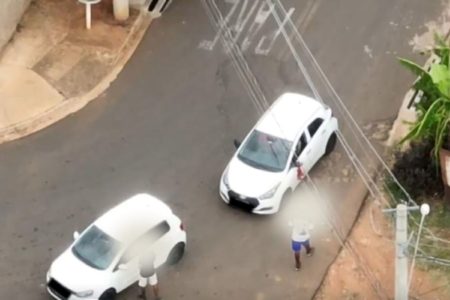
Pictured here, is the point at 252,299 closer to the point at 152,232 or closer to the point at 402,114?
the point at 152,232

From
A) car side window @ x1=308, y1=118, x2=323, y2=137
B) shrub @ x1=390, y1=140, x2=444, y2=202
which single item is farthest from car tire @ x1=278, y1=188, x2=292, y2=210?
shrub @ x1=390, y1=140, x2=444, y2=202

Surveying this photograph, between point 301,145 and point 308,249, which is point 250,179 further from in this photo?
point 308,249

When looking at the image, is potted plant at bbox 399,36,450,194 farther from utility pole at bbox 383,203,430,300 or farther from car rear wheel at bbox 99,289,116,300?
car rear wheel at bbox 99,289,116,300

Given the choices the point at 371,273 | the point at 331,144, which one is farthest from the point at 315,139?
the point at 371,273

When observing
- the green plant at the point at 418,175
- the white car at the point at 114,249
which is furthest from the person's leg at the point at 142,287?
the green plant at the point at 418,175

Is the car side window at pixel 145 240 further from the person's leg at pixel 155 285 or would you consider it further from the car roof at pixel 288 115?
the car roof at pixel 288 115
